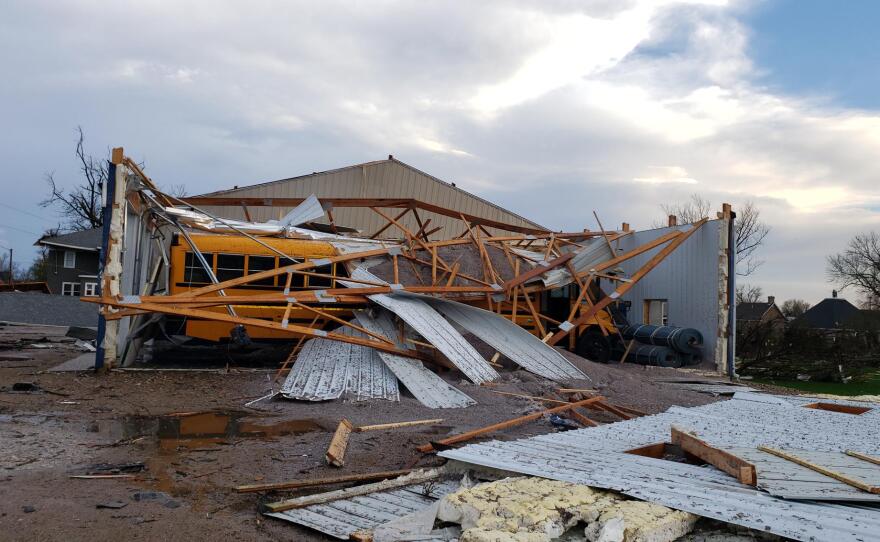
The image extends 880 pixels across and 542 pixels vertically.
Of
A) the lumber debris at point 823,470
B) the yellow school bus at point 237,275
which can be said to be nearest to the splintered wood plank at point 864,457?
the lumber debris at point 823,470

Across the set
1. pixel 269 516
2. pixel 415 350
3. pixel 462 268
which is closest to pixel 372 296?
pixel 415 350

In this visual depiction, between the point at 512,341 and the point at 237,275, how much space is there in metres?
6.08

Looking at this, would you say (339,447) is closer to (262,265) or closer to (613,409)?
(613,409)

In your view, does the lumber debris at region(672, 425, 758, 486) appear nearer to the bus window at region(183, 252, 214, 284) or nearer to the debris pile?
the debris pile

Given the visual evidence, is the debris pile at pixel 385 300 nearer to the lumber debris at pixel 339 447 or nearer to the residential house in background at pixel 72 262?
the lumber debris at pixel 339 447

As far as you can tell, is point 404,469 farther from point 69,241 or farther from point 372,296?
point 69,241

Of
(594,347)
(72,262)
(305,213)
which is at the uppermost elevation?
(305,213)

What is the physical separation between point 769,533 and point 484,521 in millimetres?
1597

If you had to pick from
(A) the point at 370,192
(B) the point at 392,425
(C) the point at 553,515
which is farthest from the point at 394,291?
(A) the point at 370,192

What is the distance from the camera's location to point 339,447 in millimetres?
7121

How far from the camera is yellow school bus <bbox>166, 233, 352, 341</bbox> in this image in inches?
544

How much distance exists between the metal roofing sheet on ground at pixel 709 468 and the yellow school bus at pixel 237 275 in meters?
8.44

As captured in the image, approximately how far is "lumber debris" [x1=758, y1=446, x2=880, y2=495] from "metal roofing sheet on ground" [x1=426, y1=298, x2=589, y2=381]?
23.0 feet

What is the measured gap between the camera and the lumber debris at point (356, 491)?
5.28 meters
